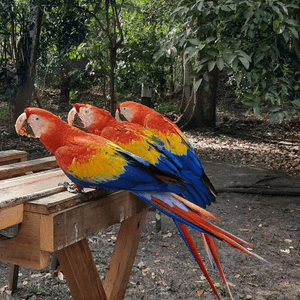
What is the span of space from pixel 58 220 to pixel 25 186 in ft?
1.01

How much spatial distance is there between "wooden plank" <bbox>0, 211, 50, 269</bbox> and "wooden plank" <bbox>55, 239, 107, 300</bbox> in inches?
6.0

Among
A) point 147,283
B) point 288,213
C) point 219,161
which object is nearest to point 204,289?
point 147,283

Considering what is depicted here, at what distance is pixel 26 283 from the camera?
2.45m

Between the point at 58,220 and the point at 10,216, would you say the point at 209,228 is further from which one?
the point at 10,216

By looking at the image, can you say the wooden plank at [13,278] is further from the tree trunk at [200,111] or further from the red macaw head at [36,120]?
the tree trunk at [200,111]

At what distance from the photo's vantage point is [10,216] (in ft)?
3.55

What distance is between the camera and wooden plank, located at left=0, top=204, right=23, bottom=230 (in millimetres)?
1061

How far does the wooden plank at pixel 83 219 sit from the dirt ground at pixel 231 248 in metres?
1.13

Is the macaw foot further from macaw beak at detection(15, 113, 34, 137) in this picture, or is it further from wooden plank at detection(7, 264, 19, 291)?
wooden plank at detection(7, 264, 19, 291)

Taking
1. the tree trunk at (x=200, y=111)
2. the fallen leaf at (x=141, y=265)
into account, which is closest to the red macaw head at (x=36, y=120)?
the fallen leaf at (x=141, y=265)

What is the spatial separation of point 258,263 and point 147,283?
2.92 ft

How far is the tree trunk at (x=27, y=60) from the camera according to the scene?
Answer: 6035 millimetres

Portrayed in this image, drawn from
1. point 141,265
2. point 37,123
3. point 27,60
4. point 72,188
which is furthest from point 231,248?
point 27,60

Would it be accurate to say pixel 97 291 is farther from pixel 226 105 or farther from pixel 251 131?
pixel 226 105
